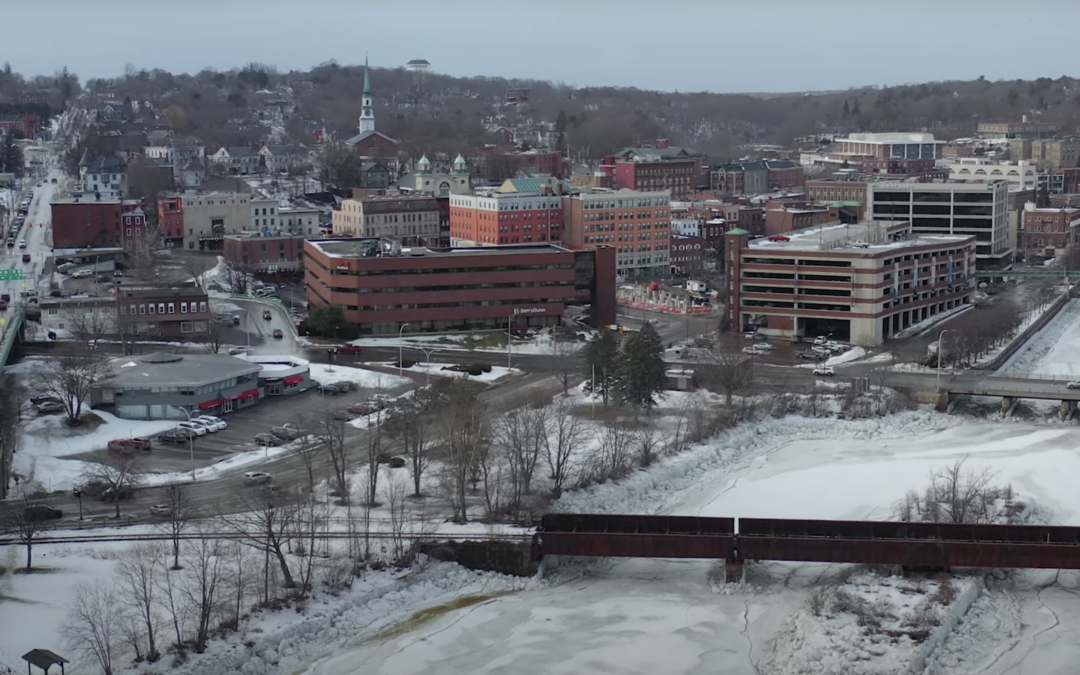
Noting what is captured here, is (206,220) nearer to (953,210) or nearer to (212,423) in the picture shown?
(953,210)

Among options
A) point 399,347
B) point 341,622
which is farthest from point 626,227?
point 341,622

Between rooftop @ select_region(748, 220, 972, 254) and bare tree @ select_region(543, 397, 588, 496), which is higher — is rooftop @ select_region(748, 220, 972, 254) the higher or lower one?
the higher one

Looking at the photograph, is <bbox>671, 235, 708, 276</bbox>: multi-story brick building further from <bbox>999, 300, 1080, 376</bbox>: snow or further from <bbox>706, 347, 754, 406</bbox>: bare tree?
<bbox>706, 347, 754, 406</bbox>: bare tree

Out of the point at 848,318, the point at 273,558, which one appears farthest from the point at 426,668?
the point at 848,318

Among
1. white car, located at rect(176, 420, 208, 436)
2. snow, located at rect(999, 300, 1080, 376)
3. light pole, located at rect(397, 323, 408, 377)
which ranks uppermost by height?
light pole, located at rect(397, 323, 408, 377)

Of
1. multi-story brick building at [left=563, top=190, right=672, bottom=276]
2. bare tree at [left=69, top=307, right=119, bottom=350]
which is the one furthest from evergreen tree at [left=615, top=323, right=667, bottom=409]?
multi-story brick building at [left=563, top=190, right=672, bottom=276]

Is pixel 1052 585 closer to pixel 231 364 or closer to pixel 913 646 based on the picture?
pixel 913 646

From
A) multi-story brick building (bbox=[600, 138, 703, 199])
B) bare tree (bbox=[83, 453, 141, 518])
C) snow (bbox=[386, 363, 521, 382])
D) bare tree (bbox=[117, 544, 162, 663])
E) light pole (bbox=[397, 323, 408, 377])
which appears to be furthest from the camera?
multi-story brick building (bbox=[600, 138, 703, 199])

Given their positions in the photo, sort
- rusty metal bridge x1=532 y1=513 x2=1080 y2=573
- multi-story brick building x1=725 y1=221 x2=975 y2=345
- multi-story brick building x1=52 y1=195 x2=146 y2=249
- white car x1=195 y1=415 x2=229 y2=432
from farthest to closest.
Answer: multi-story brick building x1=52 y1=195 x2=146 y2=249 < multi-story brick building x1=725 y1=221 x2=975 y2=345 < white car x1=195 y1=415 x2=229 y2=432 < rusty metal bridge x1=532 y1=513 x2=1080 y2=573
